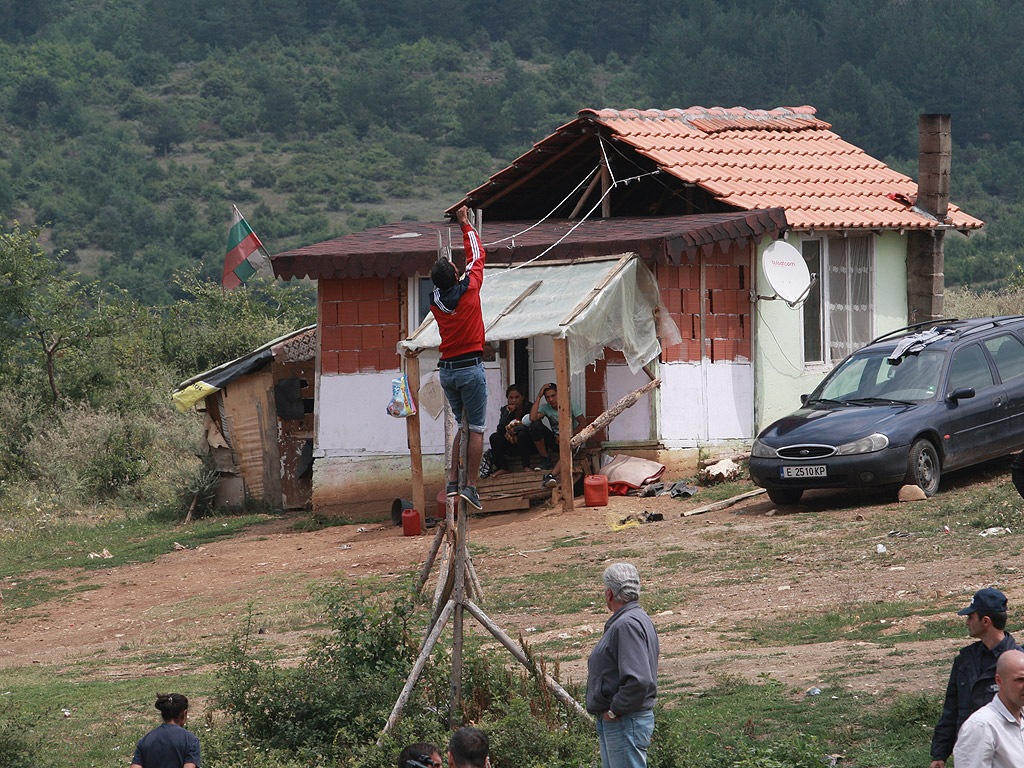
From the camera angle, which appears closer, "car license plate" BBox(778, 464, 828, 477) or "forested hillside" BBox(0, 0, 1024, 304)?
"car license plate" BBox(778, 464, 828, 477)

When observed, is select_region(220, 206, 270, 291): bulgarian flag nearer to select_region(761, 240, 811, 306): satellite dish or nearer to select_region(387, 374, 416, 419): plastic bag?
select_region(387, 374, 416, 419): plastic bag

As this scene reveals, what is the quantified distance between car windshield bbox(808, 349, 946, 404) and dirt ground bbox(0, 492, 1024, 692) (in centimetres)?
122

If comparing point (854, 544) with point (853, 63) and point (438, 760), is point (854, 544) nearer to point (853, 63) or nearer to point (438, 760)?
point (438, 760)

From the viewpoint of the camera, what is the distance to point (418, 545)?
16.4 meters

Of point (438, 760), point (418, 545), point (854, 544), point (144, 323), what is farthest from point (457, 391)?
point (144, 323)

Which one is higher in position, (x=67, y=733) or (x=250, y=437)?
(x=250, y=437)

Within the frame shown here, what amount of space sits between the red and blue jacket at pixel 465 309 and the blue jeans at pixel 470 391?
0.41ft

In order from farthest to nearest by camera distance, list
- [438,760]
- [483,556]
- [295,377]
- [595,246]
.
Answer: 1. [295,377]
2. [595,246]
3. [483,556]
4. [438,760]

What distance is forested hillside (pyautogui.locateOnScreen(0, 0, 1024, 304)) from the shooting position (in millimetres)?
73812

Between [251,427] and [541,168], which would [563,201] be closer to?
[541,168]

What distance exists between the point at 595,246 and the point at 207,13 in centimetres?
9094

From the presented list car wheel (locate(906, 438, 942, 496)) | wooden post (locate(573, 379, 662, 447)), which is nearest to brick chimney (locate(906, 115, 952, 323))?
wooden post (locate(573, 379, 662, 447))

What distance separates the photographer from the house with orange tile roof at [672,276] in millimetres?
18125

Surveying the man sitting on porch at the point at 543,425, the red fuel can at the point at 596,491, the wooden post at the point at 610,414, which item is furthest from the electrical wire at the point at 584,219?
the red fuel can at the point at 596,491
